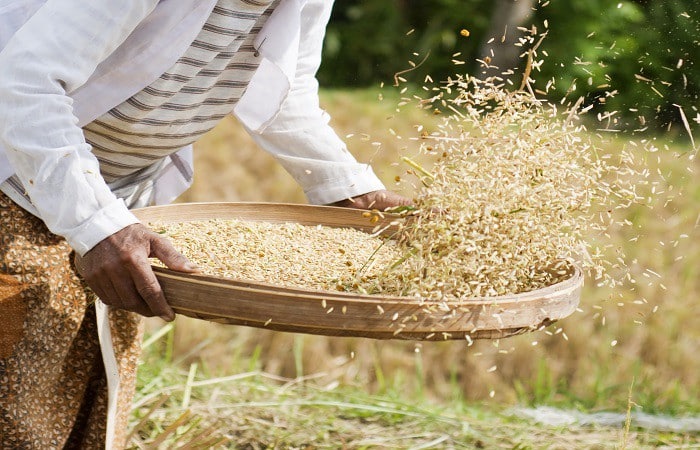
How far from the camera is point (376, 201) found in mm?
1778

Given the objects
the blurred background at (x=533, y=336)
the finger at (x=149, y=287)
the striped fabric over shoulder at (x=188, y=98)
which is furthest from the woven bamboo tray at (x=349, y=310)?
the blurred background at (x=533, y=336)

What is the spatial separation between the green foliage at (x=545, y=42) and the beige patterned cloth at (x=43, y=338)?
586cm

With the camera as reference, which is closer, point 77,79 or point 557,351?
point 77,79

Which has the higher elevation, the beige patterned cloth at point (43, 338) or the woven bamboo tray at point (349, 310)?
the woven bamboo tray at point (349, 310)

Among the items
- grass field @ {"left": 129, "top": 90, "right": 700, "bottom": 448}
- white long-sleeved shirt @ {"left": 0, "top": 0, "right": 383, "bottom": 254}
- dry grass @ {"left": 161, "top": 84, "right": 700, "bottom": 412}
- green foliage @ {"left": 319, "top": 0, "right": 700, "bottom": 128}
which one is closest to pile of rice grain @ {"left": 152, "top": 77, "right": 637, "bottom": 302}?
grass field @ {"left": 129, "top": 90, "right": 700, "bottom": 448}

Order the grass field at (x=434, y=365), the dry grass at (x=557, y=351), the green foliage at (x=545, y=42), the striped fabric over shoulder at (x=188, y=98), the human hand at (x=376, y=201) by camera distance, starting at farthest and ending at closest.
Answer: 1. the green foliage at (x=545, y=42)
2. the dry grass at (x=557, y=351)
3. the grass field at (x=434, y=365)
4. the human hand at (x=376, y=201)
5. the striped fabric over shoulder at (x=188, y=98)

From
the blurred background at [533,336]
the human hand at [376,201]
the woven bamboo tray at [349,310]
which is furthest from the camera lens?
the blurred background at [533,336]

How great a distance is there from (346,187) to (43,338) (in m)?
0.60

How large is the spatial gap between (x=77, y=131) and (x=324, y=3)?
613 millimetres

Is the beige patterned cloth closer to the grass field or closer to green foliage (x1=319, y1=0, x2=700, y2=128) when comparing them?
the grass field

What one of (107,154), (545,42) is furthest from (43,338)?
(545,42)

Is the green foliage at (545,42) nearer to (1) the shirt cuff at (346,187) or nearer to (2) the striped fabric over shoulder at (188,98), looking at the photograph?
(1) the shirt cuff at (346,187)

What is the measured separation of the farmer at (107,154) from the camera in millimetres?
1308

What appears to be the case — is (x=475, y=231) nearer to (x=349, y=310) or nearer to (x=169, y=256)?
(x=349, y=310)
